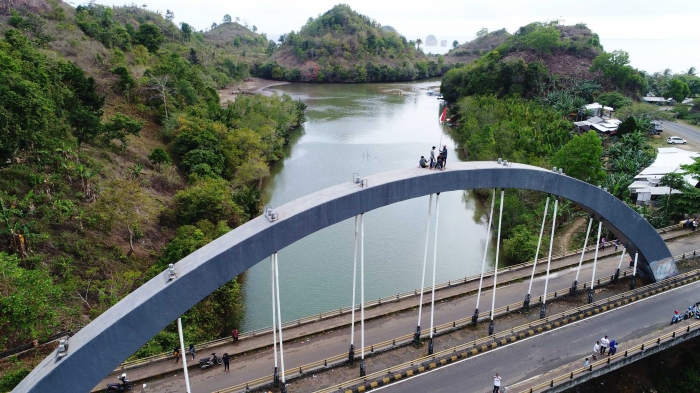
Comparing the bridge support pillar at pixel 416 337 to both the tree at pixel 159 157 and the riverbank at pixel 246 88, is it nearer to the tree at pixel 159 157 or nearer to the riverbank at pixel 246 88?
the tree at pixel 159 157

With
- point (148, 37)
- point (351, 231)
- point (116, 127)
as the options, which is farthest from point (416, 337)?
point (148, 37)

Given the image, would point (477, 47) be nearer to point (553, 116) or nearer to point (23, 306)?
point (553, 116)

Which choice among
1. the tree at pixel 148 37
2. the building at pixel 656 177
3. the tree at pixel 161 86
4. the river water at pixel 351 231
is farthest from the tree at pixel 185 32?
the building at pixel 656 177

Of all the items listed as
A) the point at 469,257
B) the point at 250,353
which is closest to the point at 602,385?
the point at 469,257

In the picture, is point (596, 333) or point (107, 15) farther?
point (107, 15)

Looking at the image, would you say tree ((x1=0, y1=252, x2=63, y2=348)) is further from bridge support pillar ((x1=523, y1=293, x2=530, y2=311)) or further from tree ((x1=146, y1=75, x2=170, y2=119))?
tree ((x1=146, y1=75, x2=170, y2=119))

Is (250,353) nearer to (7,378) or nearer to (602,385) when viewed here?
(7,378)

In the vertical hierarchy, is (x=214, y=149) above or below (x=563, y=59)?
below
